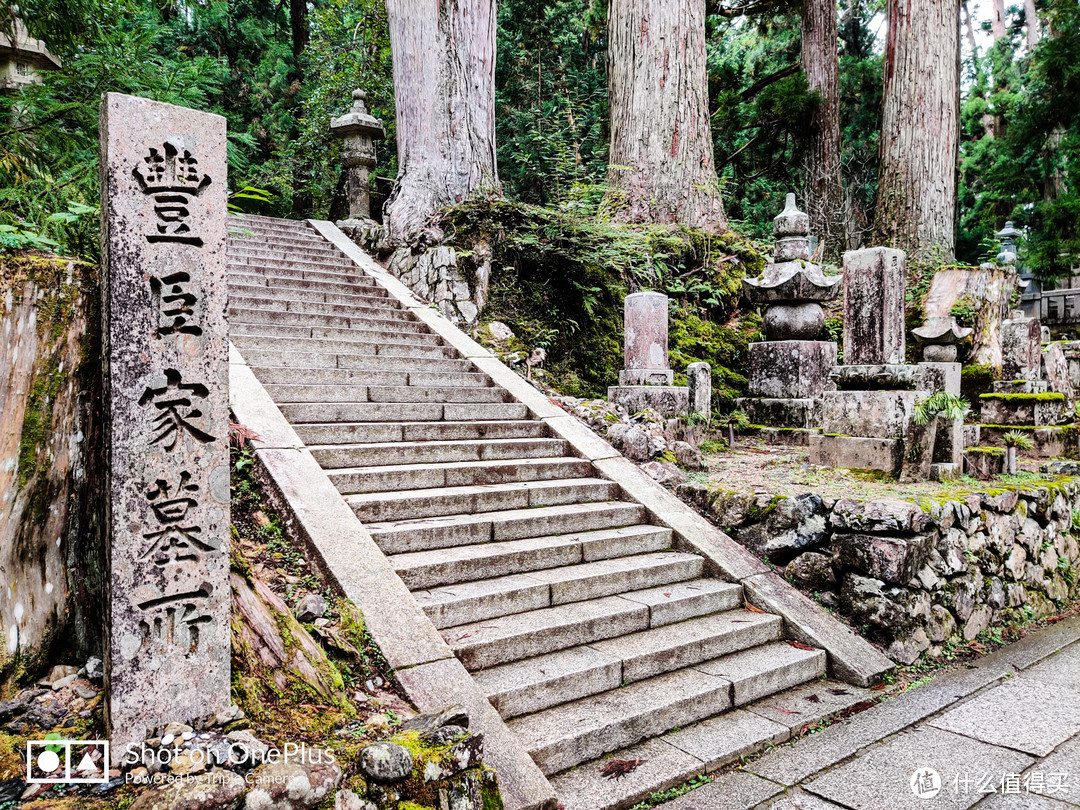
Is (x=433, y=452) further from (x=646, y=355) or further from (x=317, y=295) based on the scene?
(x=317, y=295)

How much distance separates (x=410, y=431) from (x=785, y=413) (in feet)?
15.8

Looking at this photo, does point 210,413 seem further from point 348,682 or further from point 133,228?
point 348,682

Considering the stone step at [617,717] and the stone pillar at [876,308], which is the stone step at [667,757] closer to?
the stone step at [617,717]

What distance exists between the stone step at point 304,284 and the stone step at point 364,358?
1544mm

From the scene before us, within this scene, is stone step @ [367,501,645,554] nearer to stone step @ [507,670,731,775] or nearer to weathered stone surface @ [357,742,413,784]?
stone step @ [507,670,731,775]

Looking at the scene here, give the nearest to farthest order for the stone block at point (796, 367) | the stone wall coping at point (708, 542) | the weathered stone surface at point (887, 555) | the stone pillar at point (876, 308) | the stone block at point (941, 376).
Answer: the stone wall coping at point (708, 542) < the weathered stone surface at point (887, 555) < the stone pillar at point (876, 308) < the stone block at point (941, 376) < the stone block at point (796, 367)

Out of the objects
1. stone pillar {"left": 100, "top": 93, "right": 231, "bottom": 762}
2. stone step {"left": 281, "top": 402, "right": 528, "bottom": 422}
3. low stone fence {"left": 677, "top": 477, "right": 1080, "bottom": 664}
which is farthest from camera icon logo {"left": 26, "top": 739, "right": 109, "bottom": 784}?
low stone fence {"left": 677, "top": 477, "right": 1080, "bottom": 664}

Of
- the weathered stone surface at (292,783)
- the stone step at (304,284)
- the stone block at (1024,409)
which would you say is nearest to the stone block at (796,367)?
the stone block at (1024,409)

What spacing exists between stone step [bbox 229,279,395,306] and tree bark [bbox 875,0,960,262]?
29.7 ft

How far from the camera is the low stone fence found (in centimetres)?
442

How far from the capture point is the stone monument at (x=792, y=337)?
8.10 meters

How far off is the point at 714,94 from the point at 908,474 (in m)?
11.7

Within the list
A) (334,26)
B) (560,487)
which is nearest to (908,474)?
(560,487)

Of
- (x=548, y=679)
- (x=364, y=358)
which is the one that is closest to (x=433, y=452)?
(x=364, y=358)
